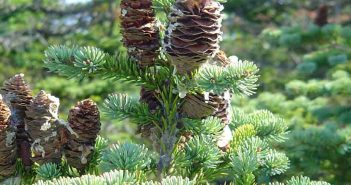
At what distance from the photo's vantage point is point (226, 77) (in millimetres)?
1521

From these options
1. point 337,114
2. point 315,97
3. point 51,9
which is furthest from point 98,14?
point 337,114

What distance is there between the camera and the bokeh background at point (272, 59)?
16.1 feet

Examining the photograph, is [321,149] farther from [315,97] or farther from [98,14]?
[98,14]

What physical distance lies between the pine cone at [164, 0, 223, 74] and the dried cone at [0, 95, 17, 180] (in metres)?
0.43

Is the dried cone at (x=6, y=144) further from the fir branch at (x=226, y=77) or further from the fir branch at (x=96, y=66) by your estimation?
the fir branch at (x=226, y=77)

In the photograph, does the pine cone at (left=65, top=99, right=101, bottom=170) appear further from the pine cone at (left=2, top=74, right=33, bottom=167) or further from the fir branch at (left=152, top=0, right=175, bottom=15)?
the fir branch at (left=152, top=0, right=175, bottom=15)

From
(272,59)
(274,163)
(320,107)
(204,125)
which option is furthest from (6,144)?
(272,59)

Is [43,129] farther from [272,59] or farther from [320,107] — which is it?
[272,59]

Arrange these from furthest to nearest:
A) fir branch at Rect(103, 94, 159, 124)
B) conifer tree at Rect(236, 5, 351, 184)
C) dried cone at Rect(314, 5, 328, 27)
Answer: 1. dried cone at Rect(314, 5, 328, 27)
2. conifer tree at Rect(236, 5, 351, 184)
3. fir branch at Rect(103, 94, 159, 124)

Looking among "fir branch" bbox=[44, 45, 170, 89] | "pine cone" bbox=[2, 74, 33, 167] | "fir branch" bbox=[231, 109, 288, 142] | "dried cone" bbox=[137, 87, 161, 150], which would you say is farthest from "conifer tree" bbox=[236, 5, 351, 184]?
"pine cone" bbox=[2, 74, 33, 167]

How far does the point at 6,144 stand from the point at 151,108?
1.30ft

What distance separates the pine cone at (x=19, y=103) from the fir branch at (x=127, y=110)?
21 centimetres

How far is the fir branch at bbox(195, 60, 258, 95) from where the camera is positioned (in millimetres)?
1517

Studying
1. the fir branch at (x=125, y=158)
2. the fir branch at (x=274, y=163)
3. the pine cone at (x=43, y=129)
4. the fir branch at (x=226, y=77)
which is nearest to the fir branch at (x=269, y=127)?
the fir branch at (x=274, y=163)
